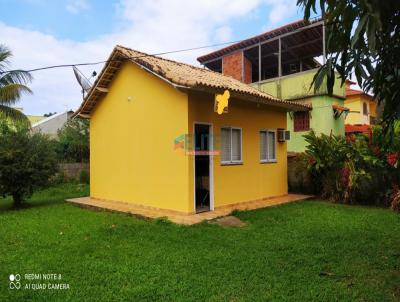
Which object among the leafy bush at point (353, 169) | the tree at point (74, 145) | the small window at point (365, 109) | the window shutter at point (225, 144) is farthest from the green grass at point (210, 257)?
the small window at point (365, 109)

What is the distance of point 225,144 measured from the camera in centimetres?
1063

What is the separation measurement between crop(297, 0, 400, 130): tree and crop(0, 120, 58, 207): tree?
10720mm

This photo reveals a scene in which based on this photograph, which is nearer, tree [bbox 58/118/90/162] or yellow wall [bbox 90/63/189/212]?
yellow wall [bbox 90/63/189/212]

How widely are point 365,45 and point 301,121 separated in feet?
56.3

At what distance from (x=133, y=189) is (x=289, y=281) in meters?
7.04

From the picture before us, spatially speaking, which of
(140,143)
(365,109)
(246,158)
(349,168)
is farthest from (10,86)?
(365,109)

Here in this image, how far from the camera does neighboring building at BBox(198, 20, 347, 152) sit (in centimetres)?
1794

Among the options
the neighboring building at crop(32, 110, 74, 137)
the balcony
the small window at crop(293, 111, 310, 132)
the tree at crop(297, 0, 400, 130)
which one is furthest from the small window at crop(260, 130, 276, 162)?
the neighboring building at crop(32, 110, 74, 137)

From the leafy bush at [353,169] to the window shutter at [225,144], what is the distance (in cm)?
361

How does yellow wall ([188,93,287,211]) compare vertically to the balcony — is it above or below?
below

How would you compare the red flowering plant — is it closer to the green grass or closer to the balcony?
the green grass

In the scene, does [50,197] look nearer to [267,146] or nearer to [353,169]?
[267,146]

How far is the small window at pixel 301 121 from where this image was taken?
A: 61.6ft

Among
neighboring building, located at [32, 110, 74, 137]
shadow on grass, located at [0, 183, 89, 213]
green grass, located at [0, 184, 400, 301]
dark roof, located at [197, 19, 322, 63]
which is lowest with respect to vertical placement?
green grass, located at [0, 184, 400, 301]
